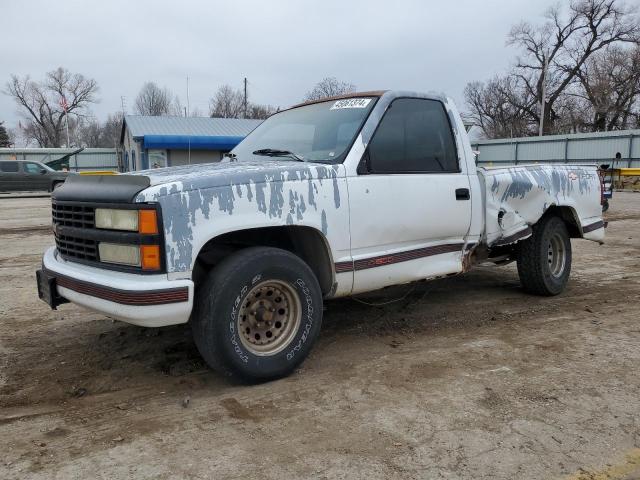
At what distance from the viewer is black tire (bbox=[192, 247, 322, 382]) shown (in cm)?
319

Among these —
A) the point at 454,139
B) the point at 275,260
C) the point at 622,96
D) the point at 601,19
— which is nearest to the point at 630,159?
the point at 622,96

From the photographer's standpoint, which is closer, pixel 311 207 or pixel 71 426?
pixel 71 426

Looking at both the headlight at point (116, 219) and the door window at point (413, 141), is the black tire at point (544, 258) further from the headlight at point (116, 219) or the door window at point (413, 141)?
the headlight at point (116, 219)

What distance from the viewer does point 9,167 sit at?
24.9 meters

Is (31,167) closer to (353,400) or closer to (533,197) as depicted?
(533,197)

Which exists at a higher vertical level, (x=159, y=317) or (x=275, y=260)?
(x=275, y=260)

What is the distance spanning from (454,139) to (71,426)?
3599 millimetres

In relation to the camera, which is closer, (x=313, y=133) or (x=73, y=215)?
(x=73, y=215)

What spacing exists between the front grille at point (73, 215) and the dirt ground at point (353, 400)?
1.06 m

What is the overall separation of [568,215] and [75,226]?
4.91 m

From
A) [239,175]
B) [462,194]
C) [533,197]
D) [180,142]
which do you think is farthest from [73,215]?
[180,142]

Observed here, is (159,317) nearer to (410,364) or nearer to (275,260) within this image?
(275,260)

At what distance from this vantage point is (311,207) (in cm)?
354

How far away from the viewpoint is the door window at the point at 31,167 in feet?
82.4
